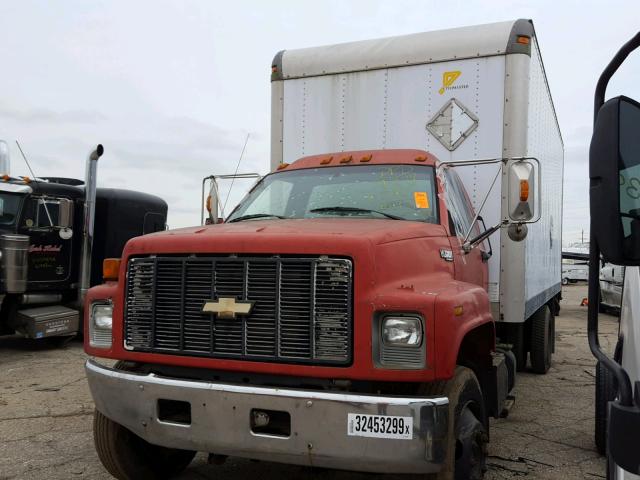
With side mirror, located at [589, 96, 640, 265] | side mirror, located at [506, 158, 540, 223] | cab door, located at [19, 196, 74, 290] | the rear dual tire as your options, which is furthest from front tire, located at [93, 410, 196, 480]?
cab door, located at [19, 196, 74, 290]

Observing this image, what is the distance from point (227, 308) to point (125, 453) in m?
1.30

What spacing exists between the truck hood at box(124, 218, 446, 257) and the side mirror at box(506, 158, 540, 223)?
0.51m

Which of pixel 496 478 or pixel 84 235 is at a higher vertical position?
pixel 84 235

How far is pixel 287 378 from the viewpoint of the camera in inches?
120

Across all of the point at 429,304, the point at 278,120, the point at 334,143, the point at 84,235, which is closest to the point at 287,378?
the point at 429,304

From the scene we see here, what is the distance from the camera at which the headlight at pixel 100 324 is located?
3.51m

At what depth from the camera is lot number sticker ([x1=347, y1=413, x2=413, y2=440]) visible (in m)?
2.68

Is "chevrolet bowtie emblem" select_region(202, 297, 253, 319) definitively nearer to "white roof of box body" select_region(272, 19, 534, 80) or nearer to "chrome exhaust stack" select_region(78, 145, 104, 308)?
"white roof of box body" select_region(272, 19, 534, 80)

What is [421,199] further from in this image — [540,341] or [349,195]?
[540,341]

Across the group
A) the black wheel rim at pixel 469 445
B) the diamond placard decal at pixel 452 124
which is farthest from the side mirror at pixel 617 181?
the diamond placard decal at pixel 452 124

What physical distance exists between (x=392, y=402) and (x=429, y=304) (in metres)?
0.48

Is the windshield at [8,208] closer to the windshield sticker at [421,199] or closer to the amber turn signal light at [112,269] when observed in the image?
the amber turn signal light at [112,269]

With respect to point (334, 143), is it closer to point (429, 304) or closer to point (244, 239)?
point (244, 239)

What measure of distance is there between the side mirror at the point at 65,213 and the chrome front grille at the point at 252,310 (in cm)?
689
